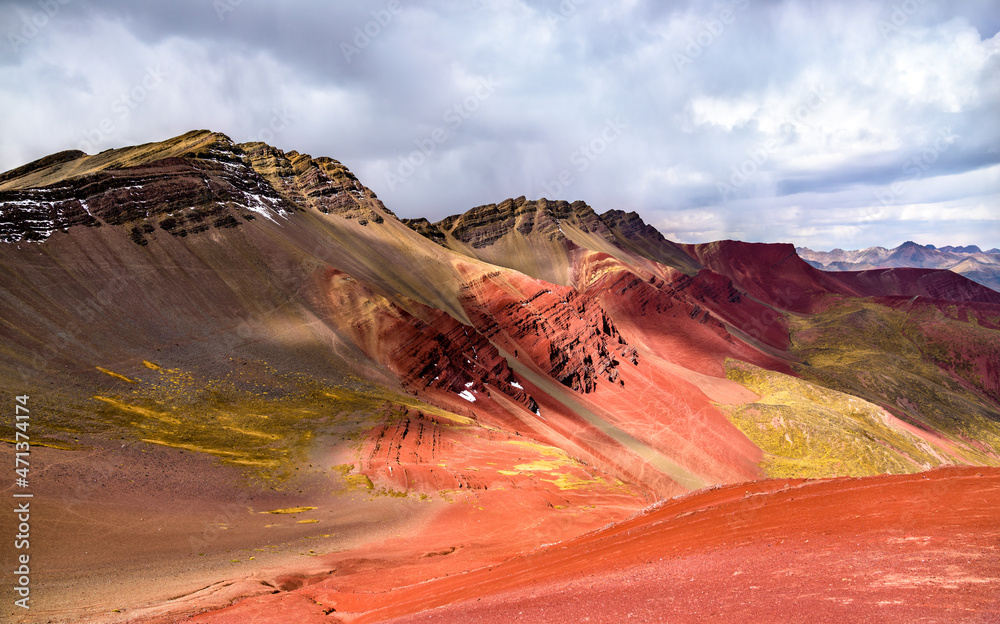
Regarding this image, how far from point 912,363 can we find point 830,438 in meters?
74.8

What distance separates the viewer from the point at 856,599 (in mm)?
8641

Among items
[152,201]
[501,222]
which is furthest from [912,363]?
[152,201]

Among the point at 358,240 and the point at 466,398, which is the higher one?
the point at 358,240

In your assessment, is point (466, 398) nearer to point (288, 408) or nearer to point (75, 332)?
point (288, 408)

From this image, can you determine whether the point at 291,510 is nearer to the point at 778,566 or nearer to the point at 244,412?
the point at 244,412

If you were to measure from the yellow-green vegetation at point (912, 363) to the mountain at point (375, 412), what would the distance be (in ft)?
2.78

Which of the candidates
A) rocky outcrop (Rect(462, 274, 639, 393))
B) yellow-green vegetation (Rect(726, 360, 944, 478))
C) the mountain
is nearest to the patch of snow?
the mountain

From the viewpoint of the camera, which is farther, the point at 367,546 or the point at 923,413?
the point at 923,413

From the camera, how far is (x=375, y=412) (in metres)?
45.6

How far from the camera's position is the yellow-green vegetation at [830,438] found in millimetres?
56125

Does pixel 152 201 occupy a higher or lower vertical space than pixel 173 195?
lower

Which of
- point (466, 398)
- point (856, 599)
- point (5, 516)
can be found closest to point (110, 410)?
point (5, 516)

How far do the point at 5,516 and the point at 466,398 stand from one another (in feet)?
139

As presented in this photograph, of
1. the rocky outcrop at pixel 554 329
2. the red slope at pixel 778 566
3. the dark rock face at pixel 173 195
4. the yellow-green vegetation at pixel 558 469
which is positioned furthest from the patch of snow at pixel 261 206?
the red slope at pixel 778 566
